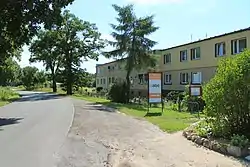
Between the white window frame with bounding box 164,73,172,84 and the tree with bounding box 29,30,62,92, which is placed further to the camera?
the tree with bounding box 29,30,62,92

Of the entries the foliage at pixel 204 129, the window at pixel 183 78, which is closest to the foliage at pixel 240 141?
the foliage at pixel 204 129

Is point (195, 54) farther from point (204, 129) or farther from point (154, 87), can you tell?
point (204, 129)

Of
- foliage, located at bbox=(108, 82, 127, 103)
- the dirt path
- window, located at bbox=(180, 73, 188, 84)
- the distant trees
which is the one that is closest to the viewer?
the dirt path

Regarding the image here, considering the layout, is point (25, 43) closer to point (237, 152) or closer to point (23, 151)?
point (23, 151)

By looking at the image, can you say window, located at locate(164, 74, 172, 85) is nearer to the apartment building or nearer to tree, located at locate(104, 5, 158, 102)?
the apartment building

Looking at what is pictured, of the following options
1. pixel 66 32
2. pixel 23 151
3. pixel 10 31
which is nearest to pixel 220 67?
pixel 23 151

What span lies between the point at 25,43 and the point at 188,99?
12.2 metres

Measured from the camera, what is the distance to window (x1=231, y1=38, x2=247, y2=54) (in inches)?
1353

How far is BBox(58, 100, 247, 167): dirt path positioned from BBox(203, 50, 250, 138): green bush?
4.07 feet

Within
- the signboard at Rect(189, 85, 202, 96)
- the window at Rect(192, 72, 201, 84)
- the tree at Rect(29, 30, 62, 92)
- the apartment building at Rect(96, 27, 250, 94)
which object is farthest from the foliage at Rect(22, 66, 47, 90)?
the signboard at Rect(189, 85, 202, 96)

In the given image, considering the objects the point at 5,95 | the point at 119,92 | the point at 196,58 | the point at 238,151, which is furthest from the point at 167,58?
the point at 238,151

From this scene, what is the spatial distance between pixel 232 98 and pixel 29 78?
106 metres

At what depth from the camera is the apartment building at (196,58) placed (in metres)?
35.5

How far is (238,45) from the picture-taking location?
A: 35094 millimetres
